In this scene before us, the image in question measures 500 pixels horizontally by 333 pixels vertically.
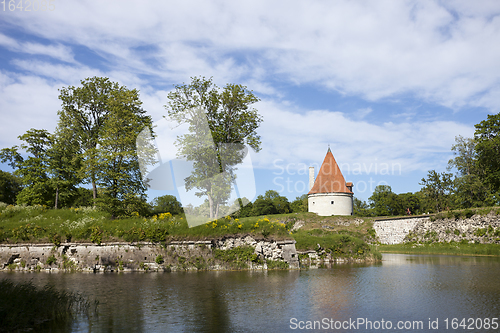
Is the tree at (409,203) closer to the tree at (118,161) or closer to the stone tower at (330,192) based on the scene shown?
the stone tower at (330,192)

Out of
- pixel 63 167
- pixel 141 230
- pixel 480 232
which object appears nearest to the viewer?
pixel 141 230

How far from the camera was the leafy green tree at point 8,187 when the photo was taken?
6612 cm

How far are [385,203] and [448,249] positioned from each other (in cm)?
6223

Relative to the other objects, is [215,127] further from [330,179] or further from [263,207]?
[263,207]

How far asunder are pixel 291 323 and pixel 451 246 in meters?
39.0

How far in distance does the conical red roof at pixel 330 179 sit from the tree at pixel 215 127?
28.3m

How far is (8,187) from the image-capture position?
69.4 meters

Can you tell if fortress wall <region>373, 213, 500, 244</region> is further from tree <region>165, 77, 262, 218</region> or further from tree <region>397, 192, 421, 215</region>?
tree <region>397, 192, 421, 215</region>

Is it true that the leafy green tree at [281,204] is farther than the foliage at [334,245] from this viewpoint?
Yes

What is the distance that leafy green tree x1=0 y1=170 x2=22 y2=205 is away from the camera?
66125mm

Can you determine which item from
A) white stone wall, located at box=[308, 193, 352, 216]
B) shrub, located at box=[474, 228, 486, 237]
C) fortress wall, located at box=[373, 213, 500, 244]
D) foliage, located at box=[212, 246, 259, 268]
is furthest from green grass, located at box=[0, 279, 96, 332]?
white stone wall, located at box=[308, 193, 352, 216]

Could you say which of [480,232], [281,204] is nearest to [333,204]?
[480,232]

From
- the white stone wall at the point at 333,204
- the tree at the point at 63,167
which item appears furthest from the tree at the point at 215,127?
the white stone wall at the point at 333,204

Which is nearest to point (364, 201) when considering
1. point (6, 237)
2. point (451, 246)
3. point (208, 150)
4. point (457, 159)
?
point (457, 159)
